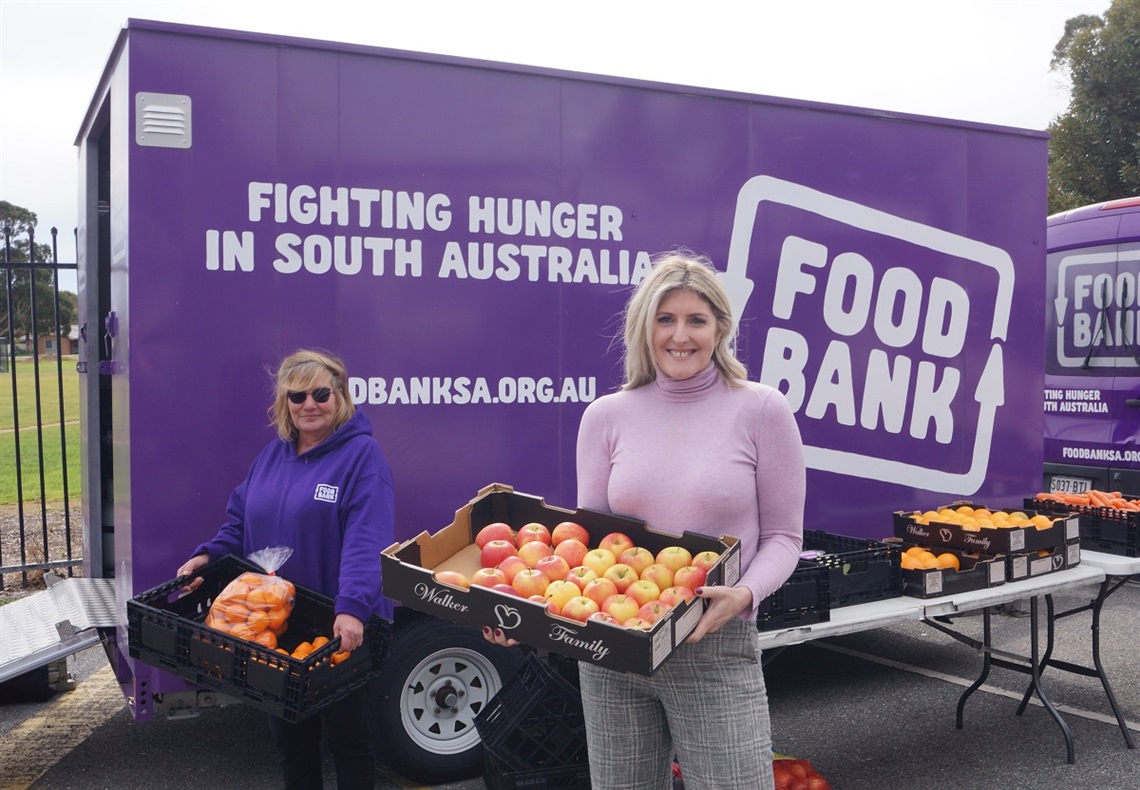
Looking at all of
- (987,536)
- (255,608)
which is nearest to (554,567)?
(255,608)

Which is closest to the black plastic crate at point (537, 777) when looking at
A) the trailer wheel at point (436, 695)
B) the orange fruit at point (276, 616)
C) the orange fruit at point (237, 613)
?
the trailer wheel at point (436, 695)

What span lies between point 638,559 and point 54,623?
3146 mm

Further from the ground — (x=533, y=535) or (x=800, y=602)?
(x=533, y=535)

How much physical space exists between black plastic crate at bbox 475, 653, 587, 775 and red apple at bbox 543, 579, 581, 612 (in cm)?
159

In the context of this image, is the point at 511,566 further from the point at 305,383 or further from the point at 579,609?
the point at 305,383

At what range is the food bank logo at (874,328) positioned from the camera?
4953mm

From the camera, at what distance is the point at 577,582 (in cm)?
238

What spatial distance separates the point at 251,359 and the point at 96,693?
9.45 ft

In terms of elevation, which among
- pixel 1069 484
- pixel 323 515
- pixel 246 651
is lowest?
pixel 1069 484

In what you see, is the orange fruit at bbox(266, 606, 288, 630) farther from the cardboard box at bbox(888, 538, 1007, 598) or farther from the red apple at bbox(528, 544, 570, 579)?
the cardboard box at bbox(888, 538, 1007, 598)

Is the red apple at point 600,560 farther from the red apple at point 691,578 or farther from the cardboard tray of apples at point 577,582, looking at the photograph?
the red apple at point 691,578

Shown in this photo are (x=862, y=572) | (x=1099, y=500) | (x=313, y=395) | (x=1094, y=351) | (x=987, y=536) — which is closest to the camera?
(x=313, y=395)

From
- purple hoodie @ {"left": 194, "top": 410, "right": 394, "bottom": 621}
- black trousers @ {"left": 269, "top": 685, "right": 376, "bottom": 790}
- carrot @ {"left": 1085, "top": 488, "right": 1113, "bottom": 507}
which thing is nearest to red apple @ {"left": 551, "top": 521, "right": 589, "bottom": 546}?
purple hoodie @ {"left": 194, "top": 410, "right": 394, "bottom": 621}

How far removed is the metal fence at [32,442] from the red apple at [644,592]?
18.5ft
